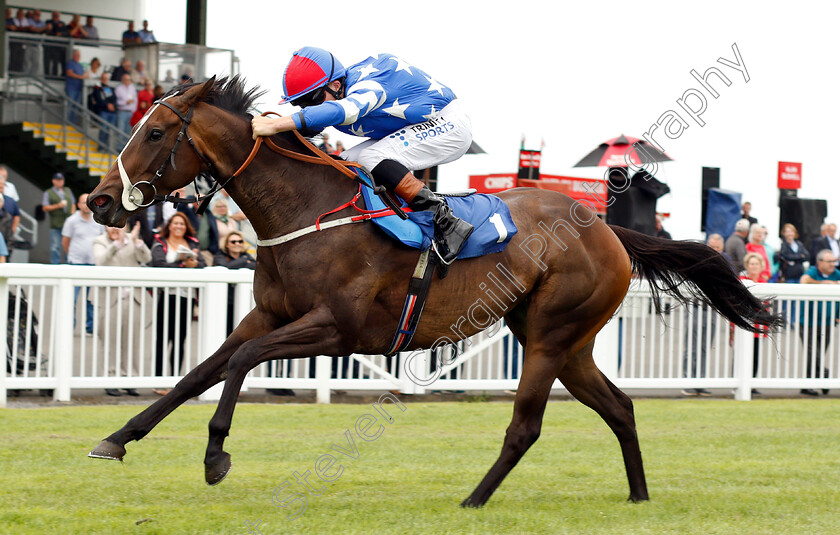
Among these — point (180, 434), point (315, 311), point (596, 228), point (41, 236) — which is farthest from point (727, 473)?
point (41, 236)

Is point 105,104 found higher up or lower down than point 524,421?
higher up

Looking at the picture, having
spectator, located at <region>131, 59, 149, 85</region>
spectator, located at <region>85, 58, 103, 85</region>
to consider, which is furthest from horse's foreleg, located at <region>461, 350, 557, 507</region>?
spectator, located at <region>85, 58, 103, 85</region>

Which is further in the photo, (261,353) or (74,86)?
(74,86)

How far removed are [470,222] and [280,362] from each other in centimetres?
421

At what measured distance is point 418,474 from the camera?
5.66 m

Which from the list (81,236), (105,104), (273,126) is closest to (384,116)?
(273,126)

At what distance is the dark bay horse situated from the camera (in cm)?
439

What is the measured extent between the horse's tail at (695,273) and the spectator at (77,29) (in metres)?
16.5

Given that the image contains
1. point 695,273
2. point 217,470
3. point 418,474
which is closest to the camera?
point 217,470

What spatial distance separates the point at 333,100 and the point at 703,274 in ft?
7.86

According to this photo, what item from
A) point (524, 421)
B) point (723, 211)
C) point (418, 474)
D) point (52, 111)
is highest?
point (52, 111)

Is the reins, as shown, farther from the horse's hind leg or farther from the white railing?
the white railing

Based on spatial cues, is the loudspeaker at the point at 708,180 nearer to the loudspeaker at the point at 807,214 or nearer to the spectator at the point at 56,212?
the loudspeaker at the point at 807,214

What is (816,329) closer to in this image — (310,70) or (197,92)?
(310,70)
